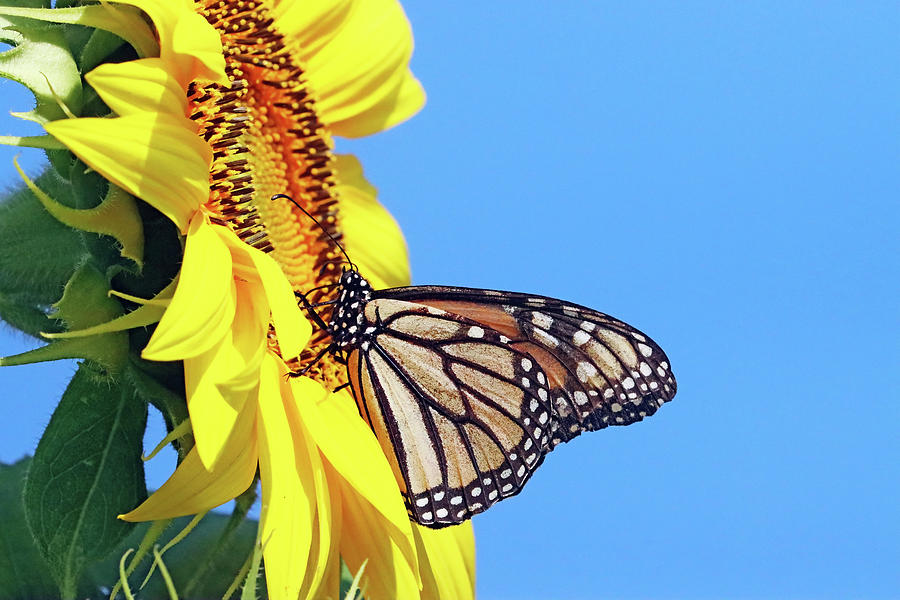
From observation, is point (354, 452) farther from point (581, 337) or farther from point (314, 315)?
point (581, 337)

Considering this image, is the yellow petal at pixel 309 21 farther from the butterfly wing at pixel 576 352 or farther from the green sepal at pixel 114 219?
the green sepal at pixel 114 219

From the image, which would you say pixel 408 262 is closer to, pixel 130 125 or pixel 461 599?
pixel 461 599

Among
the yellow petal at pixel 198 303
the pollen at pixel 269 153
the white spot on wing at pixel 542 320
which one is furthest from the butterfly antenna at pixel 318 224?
the yellow petal at pixel 198 303

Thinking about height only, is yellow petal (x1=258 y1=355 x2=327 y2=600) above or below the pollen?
below

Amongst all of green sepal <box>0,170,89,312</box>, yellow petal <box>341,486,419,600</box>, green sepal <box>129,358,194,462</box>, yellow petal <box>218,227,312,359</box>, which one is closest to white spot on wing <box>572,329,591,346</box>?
yellow petal <box>341,486,419,600</box>

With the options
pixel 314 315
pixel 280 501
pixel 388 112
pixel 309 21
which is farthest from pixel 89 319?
pixel 388 112

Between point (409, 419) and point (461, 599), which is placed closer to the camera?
point (409, 419)

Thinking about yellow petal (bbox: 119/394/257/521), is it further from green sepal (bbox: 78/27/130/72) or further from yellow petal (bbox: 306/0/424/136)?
yellow petal (bbox: 306/0/424/136)

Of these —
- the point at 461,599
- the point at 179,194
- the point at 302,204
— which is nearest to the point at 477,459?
the point at 461,599
